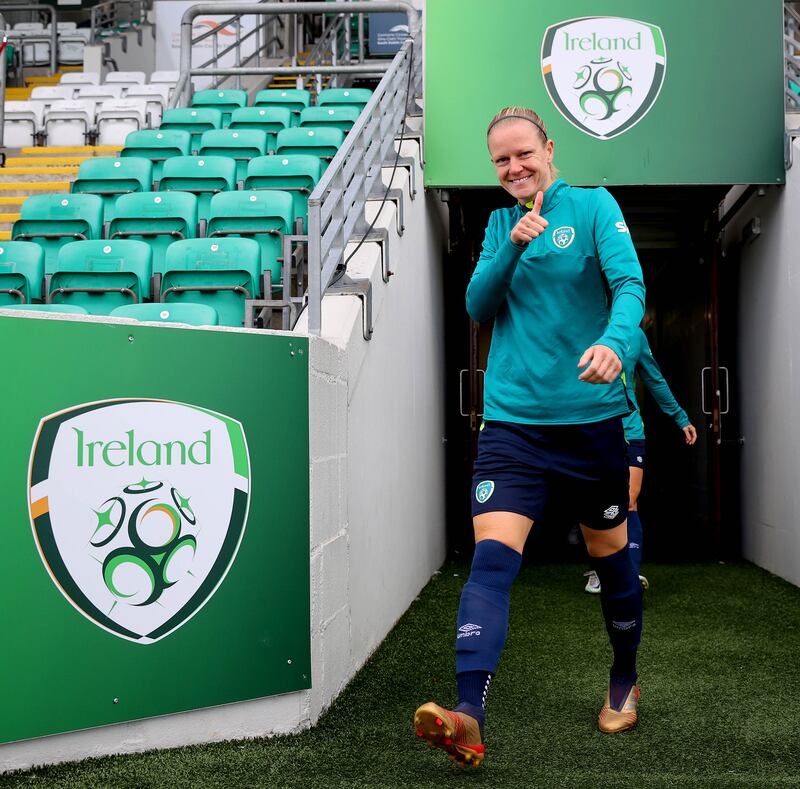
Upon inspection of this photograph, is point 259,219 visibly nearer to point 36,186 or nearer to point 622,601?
point 36,186

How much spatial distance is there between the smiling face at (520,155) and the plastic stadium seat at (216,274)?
2.31m

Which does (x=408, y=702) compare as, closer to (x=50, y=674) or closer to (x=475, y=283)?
(x=50, y=674)

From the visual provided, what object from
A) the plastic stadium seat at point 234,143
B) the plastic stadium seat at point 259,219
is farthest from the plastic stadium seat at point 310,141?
the plastic stadium seat at point 259,219

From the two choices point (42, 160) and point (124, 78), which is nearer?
point (42, 160)

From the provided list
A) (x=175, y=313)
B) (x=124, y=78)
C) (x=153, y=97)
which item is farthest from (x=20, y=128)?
(x=175, y=313)

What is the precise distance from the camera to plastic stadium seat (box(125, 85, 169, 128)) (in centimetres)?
1073

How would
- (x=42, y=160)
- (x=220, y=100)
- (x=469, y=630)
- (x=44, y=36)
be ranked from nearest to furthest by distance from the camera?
(x=469, y=630) < (x=42, y=160) < (x=220, y=100) < (x=44, y=36)

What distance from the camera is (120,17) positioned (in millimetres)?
17516

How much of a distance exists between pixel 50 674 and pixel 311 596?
34.0 inches

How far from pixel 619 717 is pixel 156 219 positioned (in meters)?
4.18

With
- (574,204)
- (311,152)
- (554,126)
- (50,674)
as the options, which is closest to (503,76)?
(554,126)

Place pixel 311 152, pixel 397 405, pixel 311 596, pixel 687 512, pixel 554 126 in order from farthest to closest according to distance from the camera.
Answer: pixel 687 512, pixel 311 152, pixel 554 126, pixel 397 405, pixel 311 596

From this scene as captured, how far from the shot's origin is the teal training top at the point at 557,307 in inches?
103

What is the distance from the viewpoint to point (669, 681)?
11.9ft
